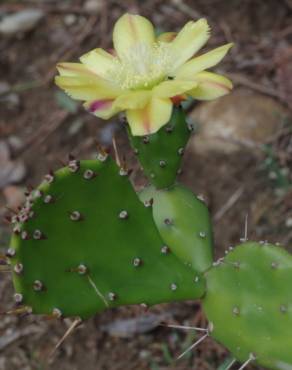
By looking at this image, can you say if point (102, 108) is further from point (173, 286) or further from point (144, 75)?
point (173, 286)

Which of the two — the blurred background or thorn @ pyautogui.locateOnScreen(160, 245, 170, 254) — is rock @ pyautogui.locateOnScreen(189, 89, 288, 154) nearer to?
the blurred background

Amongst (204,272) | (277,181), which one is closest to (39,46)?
(277,181)

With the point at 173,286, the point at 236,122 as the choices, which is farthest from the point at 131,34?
the point at 236,122

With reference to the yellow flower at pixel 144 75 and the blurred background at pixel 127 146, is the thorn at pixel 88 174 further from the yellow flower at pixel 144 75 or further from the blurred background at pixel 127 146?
the blurred background at pixel 127 146

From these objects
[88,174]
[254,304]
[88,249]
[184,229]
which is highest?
[88,174]

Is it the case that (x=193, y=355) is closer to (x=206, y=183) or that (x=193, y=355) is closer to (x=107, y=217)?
(x=206, y=183)
